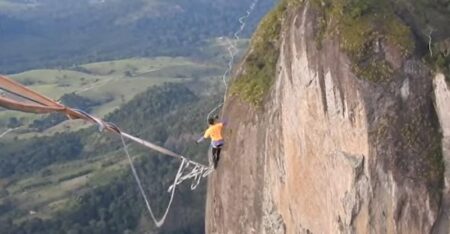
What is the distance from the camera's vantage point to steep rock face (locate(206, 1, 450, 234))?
16.3 metres

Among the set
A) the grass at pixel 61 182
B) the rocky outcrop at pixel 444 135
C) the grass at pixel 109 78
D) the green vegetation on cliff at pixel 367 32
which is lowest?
the rocky outcrop at pixel 444 135

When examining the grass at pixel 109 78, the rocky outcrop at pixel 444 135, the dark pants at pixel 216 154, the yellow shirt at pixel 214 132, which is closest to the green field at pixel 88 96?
the grass at pixel 109 78

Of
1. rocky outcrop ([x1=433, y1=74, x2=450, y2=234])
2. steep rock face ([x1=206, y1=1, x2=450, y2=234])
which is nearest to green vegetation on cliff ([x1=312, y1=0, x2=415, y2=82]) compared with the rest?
steep rock face ([x1=206, y1=1, x2=450, y2=234])

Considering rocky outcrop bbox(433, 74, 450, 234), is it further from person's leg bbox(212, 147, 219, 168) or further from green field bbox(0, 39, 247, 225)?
green field bbox(0, 39, 247, 225)

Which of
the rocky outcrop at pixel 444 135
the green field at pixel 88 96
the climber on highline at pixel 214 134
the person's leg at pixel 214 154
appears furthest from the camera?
the green field at pixel 88 96

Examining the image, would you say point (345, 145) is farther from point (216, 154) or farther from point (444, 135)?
point (216, 154)

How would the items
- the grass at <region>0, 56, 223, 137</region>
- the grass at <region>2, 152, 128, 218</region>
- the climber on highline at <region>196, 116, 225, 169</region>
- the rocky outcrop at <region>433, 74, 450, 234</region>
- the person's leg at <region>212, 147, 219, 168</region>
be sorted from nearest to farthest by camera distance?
1. the rocky outcrop at <region>433, 74, 450, 234</region>
2. the climber on highline at <region>196, 116, 225, 169</region>
3. the person's leg at <region>212, 147, 219, 168</region>
4. the grass at <region>2, 152, 128, 218</region>
5. the grass at <region>0, 56, 223, 137</region>

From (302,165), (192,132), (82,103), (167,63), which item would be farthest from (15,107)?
(167,63)

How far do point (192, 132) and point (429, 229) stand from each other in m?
76.3

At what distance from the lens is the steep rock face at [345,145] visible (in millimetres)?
16266

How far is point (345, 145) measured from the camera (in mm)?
16781

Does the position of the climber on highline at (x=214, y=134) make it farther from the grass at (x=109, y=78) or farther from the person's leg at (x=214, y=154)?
the grass at (x=109, y=78)

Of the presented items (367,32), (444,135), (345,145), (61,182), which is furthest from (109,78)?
(444,135)

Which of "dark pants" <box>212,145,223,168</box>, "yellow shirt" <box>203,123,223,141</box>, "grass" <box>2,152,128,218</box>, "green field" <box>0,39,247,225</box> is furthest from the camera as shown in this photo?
"green field" <box>0,39,247,225</box>
